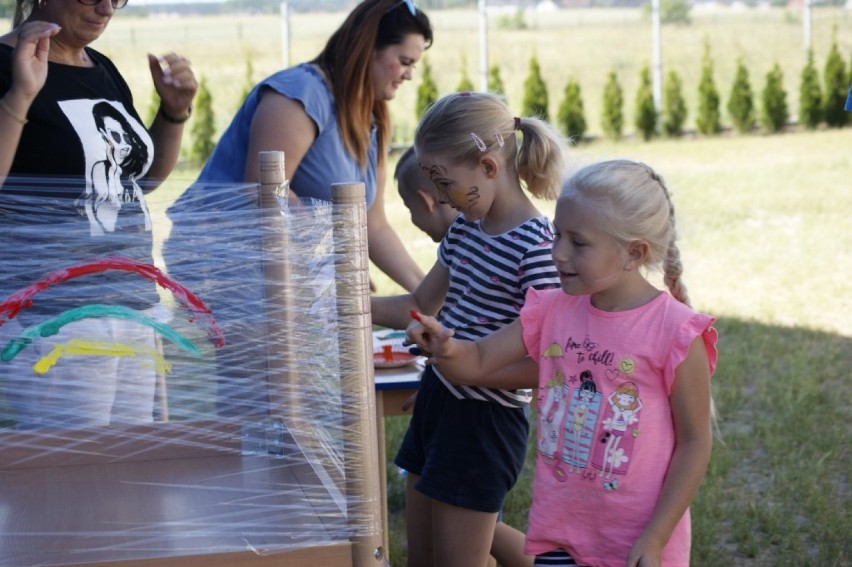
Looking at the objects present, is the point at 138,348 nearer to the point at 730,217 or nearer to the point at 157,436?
the point at 157,436

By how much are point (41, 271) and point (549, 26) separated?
2225cm

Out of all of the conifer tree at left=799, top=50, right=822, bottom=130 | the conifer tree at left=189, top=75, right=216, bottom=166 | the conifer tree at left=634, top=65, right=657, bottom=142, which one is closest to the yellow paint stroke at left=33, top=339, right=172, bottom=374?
the conifer tree at left=189, top=75, right=216, bottom=166

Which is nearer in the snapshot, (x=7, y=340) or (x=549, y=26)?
(x=7, y=340)

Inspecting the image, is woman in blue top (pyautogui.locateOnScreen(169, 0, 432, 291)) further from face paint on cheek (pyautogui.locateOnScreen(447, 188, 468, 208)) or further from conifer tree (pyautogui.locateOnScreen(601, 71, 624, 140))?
conifer tree (pyautogui.locateOnScreen(601, 71, 624, 140))

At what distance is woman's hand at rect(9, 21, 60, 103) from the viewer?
201cm

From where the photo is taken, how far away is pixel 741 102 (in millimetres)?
14727

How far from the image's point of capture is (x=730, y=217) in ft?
30.2

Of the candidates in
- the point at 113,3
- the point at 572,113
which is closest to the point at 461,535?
the point at 113,3

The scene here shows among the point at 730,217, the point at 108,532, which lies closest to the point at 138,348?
the point at 108,532

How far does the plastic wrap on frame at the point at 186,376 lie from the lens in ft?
5.44

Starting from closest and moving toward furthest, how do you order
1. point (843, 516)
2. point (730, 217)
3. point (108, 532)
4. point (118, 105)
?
point (108, 532) < point (118, 105) < point (843, 516) < point (730, 217)

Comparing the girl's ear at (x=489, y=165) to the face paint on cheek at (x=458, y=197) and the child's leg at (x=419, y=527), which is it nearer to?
the face paint on cheek at (x=458, y=197)

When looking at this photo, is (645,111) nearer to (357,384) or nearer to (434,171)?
(434,171)

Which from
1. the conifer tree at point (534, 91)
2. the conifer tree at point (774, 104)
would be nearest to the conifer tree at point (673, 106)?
the conifer tree at point (774, 104)
